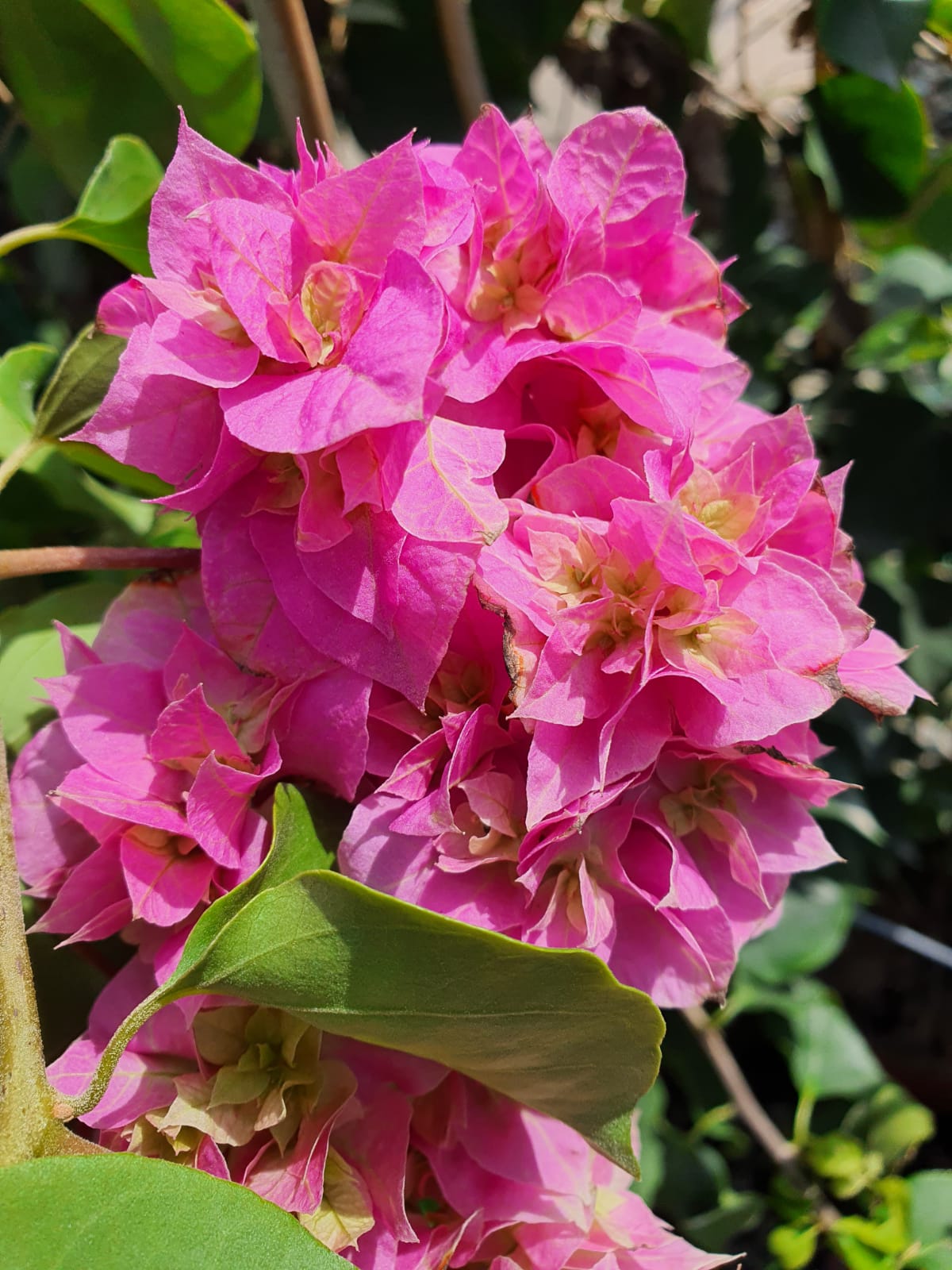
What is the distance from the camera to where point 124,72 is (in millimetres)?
393

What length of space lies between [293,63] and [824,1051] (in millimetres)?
652

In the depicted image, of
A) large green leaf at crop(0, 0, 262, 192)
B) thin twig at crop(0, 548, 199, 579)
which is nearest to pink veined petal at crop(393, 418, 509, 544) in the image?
thin twig at crop(0, 548, 199, 579)

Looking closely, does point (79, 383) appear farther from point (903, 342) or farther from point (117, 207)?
point (903, 342)

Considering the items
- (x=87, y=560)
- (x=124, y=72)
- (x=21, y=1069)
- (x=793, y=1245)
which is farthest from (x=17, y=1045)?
(x=793, y=1245)

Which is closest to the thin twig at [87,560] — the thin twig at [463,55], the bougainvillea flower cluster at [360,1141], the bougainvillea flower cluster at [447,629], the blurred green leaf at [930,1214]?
the bougainvillea flower cluster at [447,629]

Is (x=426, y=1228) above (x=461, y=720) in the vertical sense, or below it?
below

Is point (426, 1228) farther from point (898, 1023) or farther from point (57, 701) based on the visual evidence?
point (898, 1023)

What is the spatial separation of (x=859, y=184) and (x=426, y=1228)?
1.70ft

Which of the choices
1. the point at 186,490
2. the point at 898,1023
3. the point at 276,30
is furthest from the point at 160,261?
the point at 898,1023

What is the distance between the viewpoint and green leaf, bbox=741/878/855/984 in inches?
24.4

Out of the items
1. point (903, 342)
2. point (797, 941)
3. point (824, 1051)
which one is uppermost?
point (903, 342)

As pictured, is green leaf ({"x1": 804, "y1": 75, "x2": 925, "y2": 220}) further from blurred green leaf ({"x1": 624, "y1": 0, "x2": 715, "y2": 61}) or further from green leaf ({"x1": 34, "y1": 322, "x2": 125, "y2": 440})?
green leaf ({"x1": 34, "y1": 322, "x2": 125, "y2": 440})

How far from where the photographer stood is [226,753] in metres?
0.28

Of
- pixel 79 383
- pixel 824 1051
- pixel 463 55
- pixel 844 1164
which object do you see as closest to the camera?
pixel 79 383
